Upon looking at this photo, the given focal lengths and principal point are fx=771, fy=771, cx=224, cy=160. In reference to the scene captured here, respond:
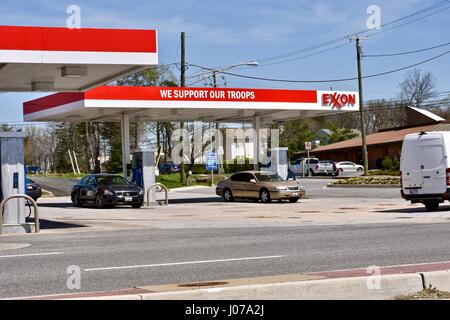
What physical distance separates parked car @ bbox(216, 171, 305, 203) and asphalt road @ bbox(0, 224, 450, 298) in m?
13.3

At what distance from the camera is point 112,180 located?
103 ft

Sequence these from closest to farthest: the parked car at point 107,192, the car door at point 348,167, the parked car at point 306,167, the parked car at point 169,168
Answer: the parked car at point 107,192
the parked car at point 306,167
the car door at point 348,167
the parked car at point 169,168

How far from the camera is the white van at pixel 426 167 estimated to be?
22.4 meters

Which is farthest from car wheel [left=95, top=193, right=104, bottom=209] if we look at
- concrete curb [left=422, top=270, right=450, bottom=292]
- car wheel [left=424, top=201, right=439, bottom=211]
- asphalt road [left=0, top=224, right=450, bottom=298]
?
concrete curb [left=422, top=270, right=450, bottom=292]

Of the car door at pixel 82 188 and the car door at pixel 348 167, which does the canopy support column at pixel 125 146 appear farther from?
the car door at pixel 348 167

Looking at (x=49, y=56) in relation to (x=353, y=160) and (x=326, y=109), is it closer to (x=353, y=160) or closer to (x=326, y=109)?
(x=326, y=109)

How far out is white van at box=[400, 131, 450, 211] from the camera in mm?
22422

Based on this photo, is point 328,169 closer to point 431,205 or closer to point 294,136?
point 294,136

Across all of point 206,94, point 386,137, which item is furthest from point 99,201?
point 386,137

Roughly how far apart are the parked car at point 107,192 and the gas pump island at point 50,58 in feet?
26.2

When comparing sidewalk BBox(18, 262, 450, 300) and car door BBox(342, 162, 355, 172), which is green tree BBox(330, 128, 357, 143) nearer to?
car door BBox(342, 162, 355, 172)

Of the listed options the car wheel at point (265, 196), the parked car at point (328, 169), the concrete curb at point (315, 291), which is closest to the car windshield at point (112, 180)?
the car wheel at point (265, 196)

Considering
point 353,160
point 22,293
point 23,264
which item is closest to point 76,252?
point 23,264
